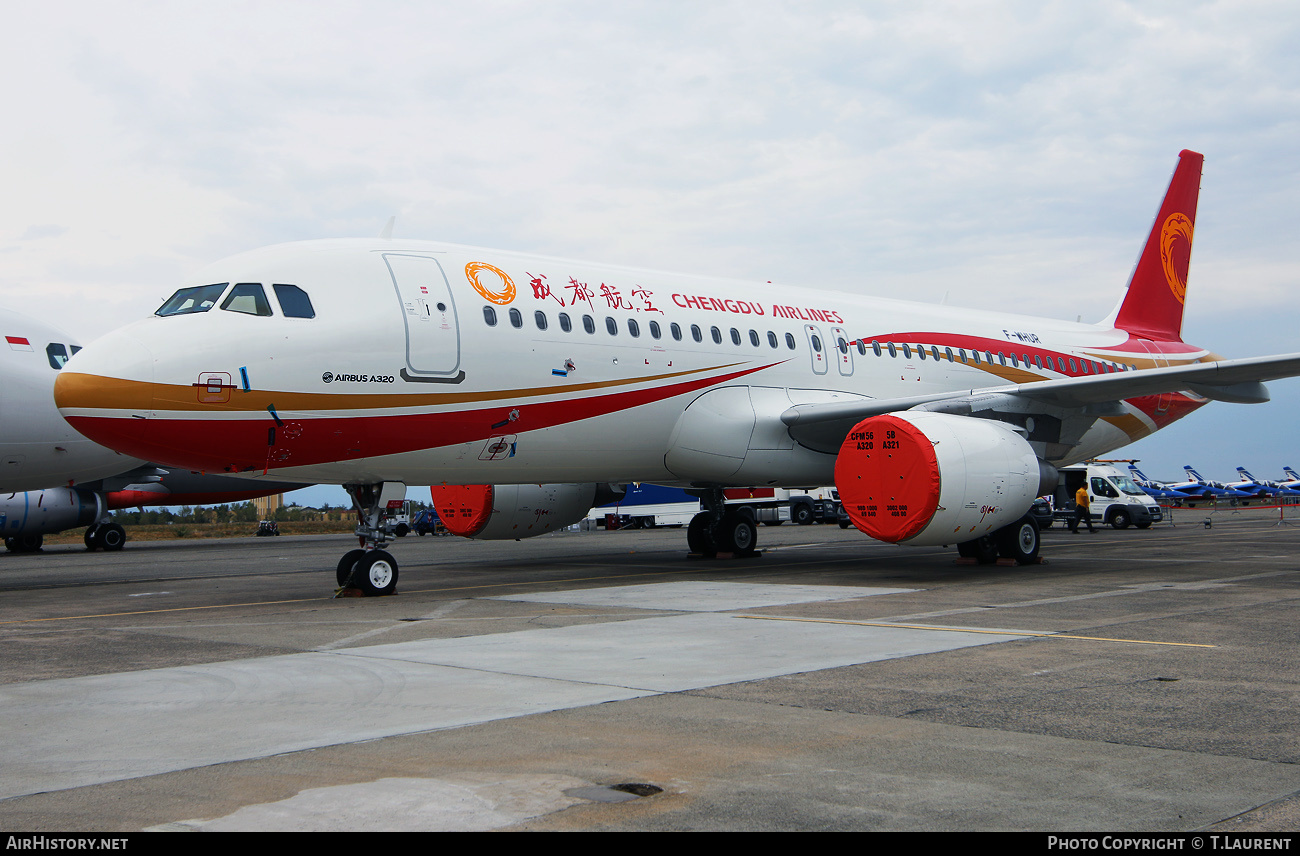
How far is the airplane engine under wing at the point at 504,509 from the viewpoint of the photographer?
17172mm

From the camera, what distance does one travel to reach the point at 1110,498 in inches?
1335

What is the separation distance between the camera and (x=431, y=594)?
40.1ft

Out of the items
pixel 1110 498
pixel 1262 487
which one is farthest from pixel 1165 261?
pixel 1262 487

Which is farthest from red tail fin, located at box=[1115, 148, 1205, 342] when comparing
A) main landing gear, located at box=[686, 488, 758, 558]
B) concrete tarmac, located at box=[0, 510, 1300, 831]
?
concrete tarmac, located at box=[0, 510, 1300, 831]

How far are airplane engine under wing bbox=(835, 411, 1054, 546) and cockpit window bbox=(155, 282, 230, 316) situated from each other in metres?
7.65

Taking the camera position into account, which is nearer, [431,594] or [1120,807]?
[1120,807]

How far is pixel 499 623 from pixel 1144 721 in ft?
18.6

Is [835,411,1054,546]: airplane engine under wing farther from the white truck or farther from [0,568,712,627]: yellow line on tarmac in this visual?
the white truck

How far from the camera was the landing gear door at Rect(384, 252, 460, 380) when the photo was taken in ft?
37.8

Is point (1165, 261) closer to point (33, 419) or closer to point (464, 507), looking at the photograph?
point (464, 507)

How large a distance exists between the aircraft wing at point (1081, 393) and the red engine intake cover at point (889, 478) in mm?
1562

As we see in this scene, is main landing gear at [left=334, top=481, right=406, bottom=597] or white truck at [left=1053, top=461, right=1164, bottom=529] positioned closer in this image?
main landing gear at [left=334, top=481, right=406, bottom=597]

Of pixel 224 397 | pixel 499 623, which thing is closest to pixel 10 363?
pixel 224 397
